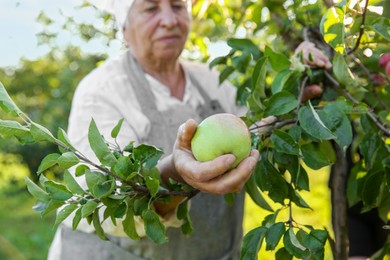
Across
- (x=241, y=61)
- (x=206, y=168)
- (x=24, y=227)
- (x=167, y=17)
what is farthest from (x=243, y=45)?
(x=24, y=227)

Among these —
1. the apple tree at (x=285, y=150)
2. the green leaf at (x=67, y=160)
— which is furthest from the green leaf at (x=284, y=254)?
the green leaf at (x=67, y=160)

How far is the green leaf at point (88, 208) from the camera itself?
1050 mm

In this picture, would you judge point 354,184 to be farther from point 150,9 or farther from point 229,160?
point 150,9

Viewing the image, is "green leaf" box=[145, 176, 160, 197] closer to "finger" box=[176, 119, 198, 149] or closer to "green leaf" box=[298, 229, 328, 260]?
"finger" box=[176, 119, 198, 149]

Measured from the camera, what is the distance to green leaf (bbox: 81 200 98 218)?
1050 millimetres

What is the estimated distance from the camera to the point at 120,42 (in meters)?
1.95

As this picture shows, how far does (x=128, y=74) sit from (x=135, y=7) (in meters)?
0.17

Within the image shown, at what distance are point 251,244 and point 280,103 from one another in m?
0.25

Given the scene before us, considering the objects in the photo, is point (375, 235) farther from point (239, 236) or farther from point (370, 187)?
point (370, 187)

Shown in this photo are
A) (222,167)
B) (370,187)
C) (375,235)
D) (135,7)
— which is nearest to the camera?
(222,167)

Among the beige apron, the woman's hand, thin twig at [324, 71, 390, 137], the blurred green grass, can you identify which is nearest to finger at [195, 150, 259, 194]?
the woman's hand

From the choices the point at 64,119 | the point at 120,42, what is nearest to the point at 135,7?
the point at 120,42

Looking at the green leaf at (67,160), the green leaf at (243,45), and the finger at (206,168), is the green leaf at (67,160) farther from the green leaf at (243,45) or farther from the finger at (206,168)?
the green leaf at (243,45)

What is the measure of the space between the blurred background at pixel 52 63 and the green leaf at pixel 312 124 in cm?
40
